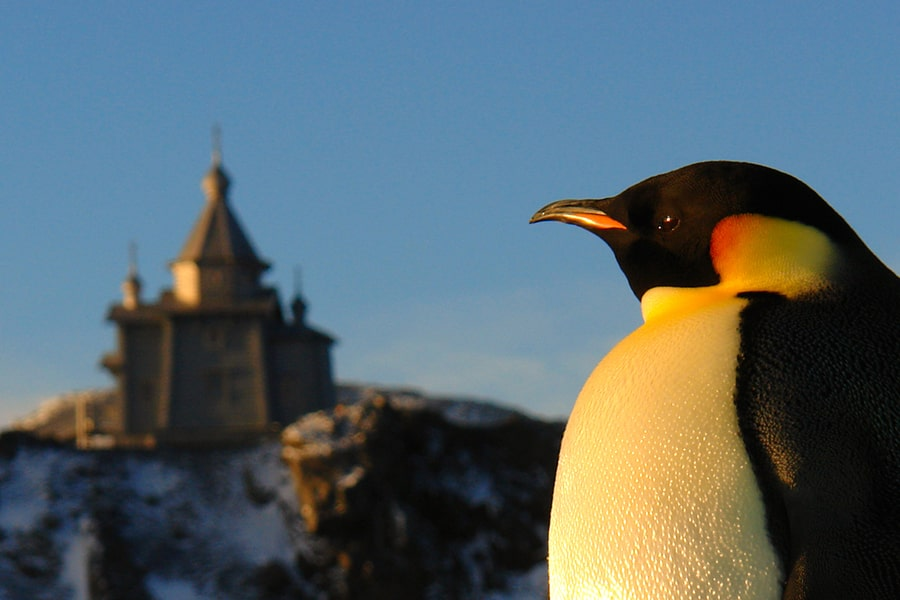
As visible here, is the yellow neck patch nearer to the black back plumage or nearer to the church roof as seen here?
the black back plumage

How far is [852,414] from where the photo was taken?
2396mm

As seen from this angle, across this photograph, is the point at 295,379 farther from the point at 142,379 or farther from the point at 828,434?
the point at 828,434

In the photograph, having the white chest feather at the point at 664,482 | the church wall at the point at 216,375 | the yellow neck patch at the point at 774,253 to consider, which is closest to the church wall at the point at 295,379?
the church wall at the point at 216,375

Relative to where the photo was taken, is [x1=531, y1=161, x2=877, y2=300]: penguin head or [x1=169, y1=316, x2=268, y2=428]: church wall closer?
[x1=531, y1=161, x2=877, y2=300]: penguin head

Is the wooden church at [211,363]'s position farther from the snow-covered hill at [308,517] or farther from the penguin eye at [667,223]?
the penguin eye at [667,223]

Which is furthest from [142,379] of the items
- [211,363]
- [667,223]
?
[667,223]

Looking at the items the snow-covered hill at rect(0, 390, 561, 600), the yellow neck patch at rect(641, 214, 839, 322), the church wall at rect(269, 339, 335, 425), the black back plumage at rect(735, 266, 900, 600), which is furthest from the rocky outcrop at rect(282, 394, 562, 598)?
the black back plumage at rect(735, 266, 900, 600)

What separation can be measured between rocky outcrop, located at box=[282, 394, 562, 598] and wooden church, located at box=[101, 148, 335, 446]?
11.3 metres

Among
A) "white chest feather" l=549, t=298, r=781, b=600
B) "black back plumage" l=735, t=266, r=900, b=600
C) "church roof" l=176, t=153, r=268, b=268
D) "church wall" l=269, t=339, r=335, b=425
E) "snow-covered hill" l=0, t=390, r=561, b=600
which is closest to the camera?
"black back plumage" l=735, t=266, r=900, b=600

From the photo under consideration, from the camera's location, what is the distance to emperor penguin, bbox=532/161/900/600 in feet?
7.68

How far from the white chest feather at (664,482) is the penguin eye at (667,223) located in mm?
192

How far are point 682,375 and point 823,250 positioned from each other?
406 mm

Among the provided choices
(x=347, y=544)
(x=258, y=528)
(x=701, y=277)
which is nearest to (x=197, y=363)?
(x=258, y=528)

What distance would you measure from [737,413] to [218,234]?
55.4 m
